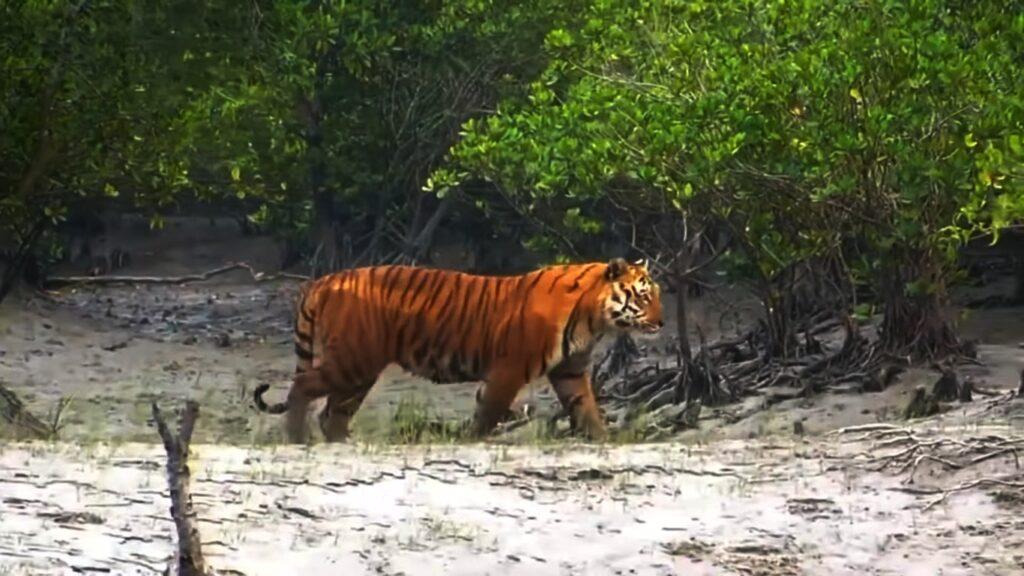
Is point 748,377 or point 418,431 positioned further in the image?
point 748,377

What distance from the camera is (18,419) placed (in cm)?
1220

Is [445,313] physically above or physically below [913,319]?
below

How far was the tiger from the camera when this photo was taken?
11.6m

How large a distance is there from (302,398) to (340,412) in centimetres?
27

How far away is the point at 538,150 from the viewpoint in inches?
545

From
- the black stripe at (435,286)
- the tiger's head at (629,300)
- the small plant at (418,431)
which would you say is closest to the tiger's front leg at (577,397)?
the tiger's head at (629,300)

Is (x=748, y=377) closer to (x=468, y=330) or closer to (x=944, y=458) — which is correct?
(x=468, y=330)

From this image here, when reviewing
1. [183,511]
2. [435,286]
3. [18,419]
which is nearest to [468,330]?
[435,286]

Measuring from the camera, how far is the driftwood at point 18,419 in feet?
38.8

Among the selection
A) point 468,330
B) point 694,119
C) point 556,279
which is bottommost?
point 468,330

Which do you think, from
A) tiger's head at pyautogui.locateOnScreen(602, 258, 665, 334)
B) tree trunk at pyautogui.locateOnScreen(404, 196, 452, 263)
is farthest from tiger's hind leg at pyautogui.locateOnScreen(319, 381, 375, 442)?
tree trunk at pyautogui.locateOnScreen(404, 196, 452, 263)

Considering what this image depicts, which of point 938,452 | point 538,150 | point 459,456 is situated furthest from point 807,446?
point 538,150

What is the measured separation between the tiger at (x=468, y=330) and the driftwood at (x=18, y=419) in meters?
1.42

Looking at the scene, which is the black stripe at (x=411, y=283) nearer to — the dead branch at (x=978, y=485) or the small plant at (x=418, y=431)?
the small plant at (x=418, y=431)
